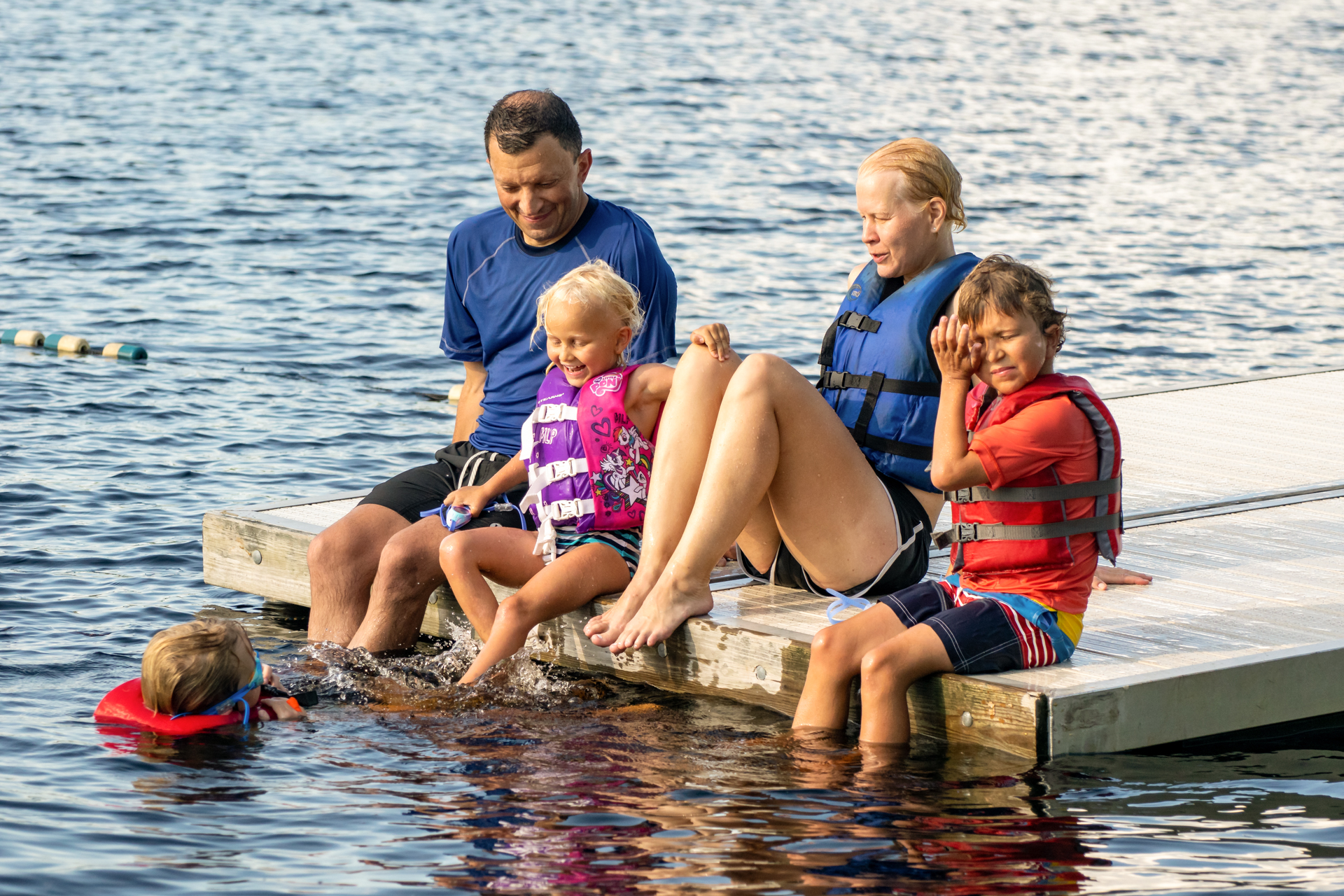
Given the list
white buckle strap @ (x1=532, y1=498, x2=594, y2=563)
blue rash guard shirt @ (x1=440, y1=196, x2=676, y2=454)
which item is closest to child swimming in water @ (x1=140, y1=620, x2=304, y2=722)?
white buckle strap @ (x1=532, y1=498, x2=594, y2=563)

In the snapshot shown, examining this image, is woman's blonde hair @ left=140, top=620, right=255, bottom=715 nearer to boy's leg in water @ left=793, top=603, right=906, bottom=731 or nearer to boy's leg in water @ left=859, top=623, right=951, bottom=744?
boy's leg in water @ left=793, top=603, right=906, bottom=731

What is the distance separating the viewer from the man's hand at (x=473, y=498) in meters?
5.62

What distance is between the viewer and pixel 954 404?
15.0ft

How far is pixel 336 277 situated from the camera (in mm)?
14250

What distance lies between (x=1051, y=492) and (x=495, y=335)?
7.14 feet

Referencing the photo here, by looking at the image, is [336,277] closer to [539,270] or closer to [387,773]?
[539,270]

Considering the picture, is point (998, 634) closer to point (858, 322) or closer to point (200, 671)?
point (858, 322)

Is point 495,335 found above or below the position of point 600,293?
below

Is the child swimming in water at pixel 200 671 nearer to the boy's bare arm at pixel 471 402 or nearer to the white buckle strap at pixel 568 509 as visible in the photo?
the white buckle strap at pixel 568 509

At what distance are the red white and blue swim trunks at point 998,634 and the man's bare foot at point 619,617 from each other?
94 cm

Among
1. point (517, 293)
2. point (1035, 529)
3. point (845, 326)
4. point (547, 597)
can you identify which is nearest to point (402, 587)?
point (547, 597)

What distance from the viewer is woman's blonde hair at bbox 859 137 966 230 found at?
16.5 ft

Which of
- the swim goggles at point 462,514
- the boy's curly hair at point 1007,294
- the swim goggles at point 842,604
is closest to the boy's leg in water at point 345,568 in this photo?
the swim goggles at point 462,514

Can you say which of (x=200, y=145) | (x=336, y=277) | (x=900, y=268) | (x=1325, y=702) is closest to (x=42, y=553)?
(x=900, y=268)
